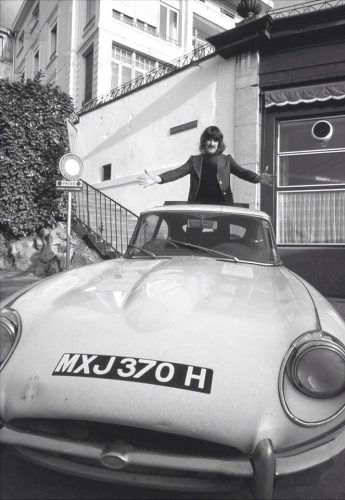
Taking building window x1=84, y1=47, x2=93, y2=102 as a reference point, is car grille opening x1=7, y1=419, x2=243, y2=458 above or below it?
below

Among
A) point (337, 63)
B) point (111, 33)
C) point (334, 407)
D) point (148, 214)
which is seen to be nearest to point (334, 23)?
point (337, 63)

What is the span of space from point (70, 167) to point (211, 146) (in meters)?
4.12

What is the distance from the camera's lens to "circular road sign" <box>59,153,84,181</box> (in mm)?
7293

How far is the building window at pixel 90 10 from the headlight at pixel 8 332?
18214 mm

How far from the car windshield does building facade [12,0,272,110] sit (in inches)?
532

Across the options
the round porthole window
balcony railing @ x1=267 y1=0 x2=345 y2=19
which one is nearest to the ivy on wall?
balcony railing @ x1=267 y1=0 x2=345 y2=19

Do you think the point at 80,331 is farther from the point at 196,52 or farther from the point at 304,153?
the point at 196,52

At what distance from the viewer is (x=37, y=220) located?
8914 mm

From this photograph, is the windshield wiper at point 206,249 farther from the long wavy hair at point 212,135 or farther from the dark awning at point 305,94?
the dark awning at point 305,94

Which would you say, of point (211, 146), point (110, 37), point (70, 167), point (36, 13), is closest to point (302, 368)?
point (211, 146)

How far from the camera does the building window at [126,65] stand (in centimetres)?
1684

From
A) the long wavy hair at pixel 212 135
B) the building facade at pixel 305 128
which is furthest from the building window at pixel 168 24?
the long wavy hair at pixel 212 135

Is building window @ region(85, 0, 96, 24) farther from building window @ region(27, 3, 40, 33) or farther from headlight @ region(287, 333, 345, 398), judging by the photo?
headlight @ region(287, 333, 345, 398)

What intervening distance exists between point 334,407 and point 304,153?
7.38 metres
